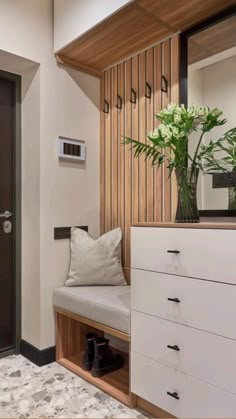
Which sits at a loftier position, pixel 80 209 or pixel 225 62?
pixel 225 62

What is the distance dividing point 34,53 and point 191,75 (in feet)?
3.68

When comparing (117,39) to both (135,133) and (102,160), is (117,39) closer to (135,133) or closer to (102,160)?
(135,133)

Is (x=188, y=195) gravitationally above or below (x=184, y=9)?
below

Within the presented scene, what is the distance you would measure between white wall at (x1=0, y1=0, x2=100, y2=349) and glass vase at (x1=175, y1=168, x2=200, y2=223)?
1044mm

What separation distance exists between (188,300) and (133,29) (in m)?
1.70

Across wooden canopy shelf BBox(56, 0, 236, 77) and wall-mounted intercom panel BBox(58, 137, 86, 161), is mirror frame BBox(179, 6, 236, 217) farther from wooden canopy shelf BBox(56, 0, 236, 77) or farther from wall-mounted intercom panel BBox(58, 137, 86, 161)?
wall-mounted intercom panel BBox(58, 137, 86, 161)

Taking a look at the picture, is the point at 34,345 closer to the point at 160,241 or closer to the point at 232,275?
the point at 160,241

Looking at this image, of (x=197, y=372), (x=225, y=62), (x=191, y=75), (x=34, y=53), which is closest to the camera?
(x=197, y=372)

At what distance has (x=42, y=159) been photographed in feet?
7.44

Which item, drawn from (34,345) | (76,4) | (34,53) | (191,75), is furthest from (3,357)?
(76,4)

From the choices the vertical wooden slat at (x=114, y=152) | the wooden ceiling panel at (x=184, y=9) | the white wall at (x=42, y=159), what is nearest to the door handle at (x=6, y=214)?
the white wall at (x=42, y=159)

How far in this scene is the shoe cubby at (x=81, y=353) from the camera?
1848 mm

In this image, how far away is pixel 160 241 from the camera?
161 centimetres

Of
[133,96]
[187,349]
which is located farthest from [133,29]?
[187,349]
